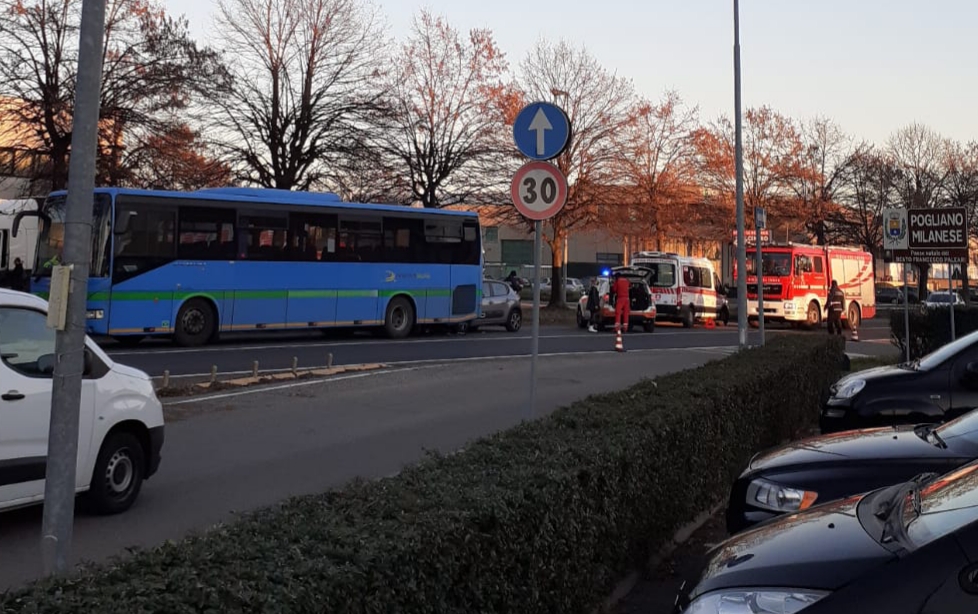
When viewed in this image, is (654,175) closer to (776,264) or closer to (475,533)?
(776,264)

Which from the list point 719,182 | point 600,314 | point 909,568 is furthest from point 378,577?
point 719,182

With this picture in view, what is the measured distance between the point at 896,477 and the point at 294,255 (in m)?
21.3

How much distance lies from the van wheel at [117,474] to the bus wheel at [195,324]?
14.8 metres

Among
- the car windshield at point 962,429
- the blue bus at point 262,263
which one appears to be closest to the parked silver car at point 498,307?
the blue bus at point 262,263

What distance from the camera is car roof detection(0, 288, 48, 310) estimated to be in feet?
23.0

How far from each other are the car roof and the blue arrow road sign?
407 centimetres

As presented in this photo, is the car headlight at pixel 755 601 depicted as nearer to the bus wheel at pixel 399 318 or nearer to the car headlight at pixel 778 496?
the car headlight at pixel 778 496

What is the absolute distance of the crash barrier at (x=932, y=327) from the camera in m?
21.0

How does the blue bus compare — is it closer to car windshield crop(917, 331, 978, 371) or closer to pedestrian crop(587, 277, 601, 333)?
pedestrian crop(587, 277, 601, 333)

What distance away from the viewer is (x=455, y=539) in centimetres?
374

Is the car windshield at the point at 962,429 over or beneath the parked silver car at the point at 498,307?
beneath

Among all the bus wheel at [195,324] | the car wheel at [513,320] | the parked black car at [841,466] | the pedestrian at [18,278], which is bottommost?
the parked black car at [841,466]

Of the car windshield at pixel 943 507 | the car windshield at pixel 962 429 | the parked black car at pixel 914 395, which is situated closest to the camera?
the car windshield at pixel 943 507

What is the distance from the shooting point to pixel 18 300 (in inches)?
280
